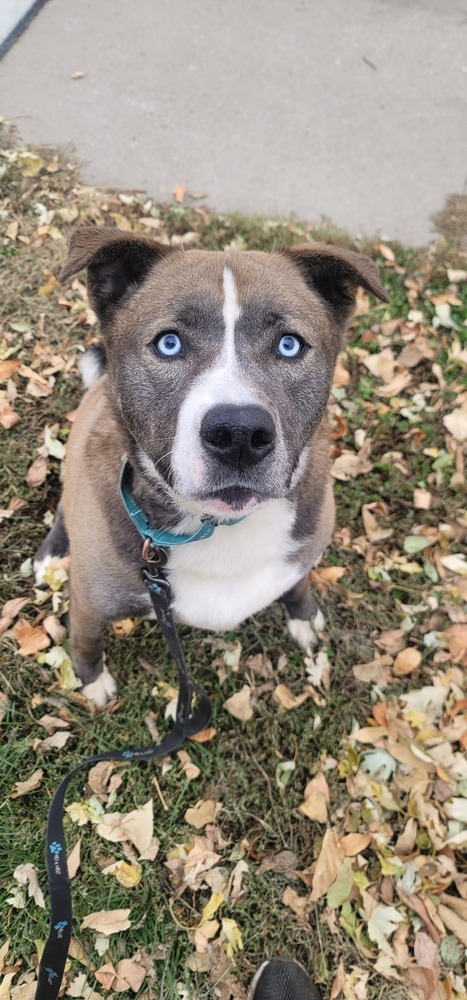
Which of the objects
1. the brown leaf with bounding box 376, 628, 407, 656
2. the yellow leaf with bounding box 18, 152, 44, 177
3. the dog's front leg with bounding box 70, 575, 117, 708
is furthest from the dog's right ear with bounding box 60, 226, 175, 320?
the yellow leaf with bounding box 18, 152, 44, 177

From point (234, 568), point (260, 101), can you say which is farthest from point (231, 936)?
point (260, 101)

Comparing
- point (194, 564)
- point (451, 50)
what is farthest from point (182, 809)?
point (451, 50)

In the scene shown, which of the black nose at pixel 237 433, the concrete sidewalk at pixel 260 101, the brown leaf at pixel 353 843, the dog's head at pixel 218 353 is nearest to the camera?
the black nose at pixel 237 433

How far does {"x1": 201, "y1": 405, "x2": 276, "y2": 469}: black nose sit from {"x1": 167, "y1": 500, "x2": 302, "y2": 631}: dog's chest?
1.85 ft

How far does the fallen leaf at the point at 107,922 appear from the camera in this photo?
9.23 ft

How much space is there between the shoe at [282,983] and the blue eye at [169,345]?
2.50 meters

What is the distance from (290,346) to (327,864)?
2.27m

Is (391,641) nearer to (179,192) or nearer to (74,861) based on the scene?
(74,861)

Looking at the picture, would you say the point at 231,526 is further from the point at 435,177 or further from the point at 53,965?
the point at 435,177

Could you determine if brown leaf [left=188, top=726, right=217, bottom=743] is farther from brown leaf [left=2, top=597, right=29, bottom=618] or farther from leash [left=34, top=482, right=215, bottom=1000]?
brown leaf [left=2, top=597, right=29, bottom=618]

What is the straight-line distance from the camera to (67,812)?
3094 millimetres

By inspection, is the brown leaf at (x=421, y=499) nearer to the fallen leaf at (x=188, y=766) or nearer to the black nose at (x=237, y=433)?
the fallen leaf at (x=188, y=766)

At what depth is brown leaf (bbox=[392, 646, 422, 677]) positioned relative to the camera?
11.9ft

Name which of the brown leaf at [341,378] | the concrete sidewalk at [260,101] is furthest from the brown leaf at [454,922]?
the concrete sidewalk at [260,101]
